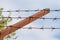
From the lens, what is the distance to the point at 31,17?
8070 mm

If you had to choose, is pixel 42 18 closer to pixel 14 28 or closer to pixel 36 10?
pixel 36 10

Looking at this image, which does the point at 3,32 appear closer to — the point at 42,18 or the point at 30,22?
the point at 30,22

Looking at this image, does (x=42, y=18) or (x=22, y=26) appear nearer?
(x=42, y=18)

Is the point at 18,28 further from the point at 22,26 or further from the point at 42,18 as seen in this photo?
the point at 42,18

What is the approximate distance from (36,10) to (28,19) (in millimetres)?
514

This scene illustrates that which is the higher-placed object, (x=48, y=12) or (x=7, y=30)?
(x=48, y=12)

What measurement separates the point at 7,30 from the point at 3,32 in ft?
0.48

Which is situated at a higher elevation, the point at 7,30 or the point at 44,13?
the point at 44,13

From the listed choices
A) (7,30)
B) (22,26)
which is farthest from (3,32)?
(22,26)

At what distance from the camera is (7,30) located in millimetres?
8414

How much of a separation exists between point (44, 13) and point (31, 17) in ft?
1.42

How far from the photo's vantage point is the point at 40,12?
8.23m

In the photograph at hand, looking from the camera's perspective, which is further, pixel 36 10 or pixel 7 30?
pixel 7 30

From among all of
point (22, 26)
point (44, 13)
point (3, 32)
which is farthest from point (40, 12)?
point (3, 32)
